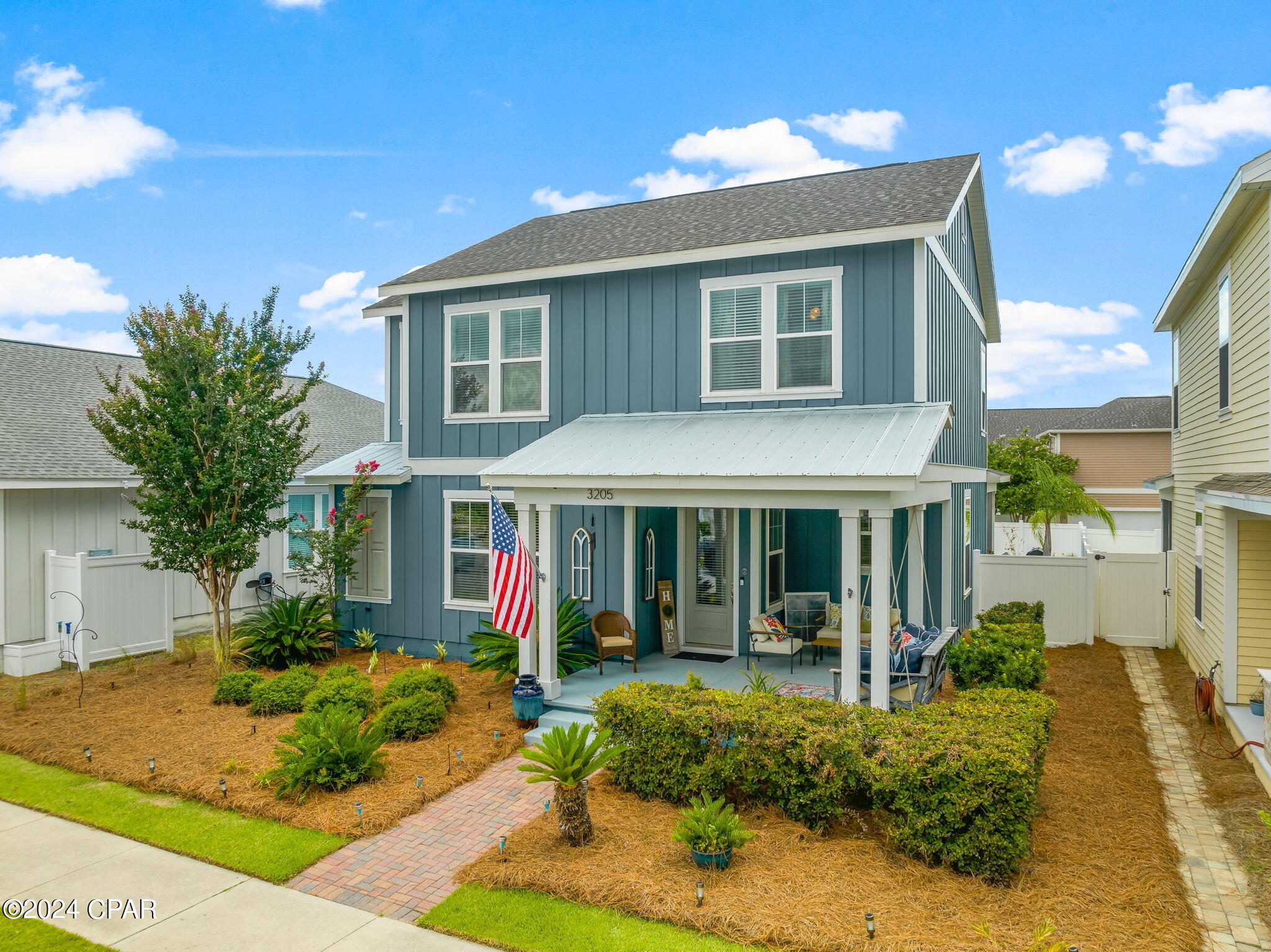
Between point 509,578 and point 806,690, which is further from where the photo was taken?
point 806,690

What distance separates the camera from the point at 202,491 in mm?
10938

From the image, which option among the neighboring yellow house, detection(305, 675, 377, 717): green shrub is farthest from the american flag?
the neighboring yellow house

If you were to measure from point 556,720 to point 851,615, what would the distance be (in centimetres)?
371

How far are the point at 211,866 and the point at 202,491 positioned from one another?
6.09 meters

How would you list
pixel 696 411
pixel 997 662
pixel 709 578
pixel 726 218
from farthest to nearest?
pixel 726 218, pixel 709 578, pixel 696 411, pixel 997 662

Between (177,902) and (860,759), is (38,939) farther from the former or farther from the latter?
(860,759)

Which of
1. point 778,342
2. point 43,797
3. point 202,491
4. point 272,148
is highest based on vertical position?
point 272,148

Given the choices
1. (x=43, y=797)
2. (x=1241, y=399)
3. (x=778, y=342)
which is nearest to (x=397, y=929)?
(x=43, y=797)

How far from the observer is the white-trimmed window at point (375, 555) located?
13.1m

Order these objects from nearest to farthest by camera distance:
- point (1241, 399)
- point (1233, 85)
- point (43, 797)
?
point (43, 797), point (1241, 399), point (1233, 85)

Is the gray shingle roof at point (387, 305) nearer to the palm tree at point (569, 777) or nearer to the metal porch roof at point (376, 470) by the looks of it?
the metal porch roof at point (376, 470)

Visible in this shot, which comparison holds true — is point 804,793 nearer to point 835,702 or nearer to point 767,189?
point 835,702

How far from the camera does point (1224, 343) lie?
10328mm

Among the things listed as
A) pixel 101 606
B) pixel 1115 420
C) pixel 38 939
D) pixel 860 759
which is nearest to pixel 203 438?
pixel 101 606
